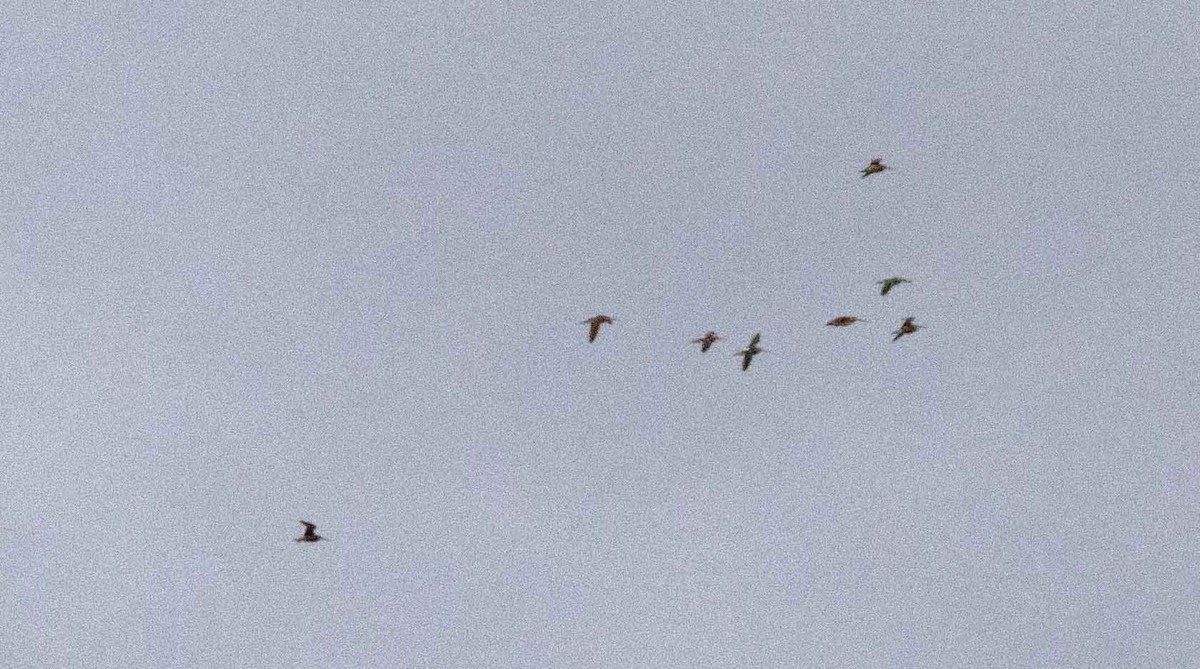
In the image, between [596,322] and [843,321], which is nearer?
[843,321]

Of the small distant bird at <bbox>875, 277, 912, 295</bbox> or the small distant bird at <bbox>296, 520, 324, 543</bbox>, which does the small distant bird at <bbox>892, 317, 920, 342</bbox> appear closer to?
the small distant bird at <bbox>875, 277, 912, 295</bbox>

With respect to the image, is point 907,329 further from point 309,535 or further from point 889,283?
point 309,535

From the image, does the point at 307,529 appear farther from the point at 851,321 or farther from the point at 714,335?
the point at 851,321

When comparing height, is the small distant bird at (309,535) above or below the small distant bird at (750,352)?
below

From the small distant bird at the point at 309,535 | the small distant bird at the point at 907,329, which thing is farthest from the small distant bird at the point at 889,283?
the small distant bird at the point at 309,535

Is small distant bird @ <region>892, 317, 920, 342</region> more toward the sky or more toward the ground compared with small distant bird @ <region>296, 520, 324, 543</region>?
more toward the sky

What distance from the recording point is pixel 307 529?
132 m

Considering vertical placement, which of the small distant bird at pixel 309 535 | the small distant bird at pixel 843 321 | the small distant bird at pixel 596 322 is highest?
the small distant bird at pixel 596 322

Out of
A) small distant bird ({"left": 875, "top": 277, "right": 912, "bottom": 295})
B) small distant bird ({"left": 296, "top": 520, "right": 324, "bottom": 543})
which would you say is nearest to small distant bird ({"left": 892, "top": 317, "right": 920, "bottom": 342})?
small distant bird ({"left": 875, "top": 277, "right": 912, "bottom": 295})

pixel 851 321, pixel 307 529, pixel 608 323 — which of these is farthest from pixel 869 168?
pixel 307 529

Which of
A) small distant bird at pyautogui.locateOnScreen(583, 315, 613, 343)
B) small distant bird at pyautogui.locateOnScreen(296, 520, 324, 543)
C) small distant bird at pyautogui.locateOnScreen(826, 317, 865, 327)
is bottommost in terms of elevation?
small distant bird at pyautogui.locateOnScreen(296, 520, 324, 543)

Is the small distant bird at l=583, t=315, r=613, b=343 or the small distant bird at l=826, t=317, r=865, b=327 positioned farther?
the small distant bird at l=583, t=315, r=613, b=343

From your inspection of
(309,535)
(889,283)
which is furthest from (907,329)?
(309,535)

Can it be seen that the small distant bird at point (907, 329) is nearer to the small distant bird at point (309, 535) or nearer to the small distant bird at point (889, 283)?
the small distant bird at point (889, 283)
